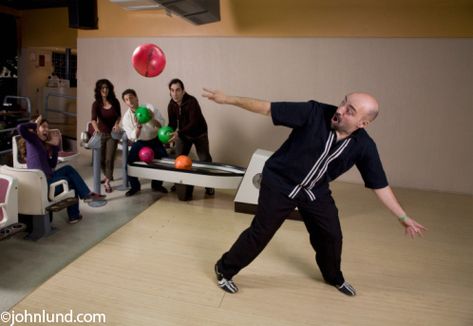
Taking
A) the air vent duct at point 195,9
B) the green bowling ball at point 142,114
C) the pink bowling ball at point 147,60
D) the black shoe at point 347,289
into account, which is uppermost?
the air vent duct at point 195,9

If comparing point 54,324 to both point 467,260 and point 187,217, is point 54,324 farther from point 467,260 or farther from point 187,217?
point 467,260

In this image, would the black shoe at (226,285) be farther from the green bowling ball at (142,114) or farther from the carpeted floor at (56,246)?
the green bowling ball at (142,114)

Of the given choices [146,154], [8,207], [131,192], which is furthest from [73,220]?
[146,154]

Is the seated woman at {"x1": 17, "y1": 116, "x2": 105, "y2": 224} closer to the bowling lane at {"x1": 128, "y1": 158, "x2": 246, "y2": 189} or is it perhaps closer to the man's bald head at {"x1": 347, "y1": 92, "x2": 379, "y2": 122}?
the bowling lane at {"x1": 128, "y1": 158, "x2": 246, "y2": 189}

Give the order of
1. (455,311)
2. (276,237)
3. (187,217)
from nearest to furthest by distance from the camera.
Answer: (455,311), (276,237), (187,217)

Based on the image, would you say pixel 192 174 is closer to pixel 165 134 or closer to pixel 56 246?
pixel 165 134

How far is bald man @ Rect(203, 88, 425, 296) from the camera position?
2.17 m

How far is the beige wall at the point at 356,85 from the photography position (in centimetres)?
511

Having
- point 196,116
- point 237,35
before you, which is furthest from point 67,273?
point 237,35

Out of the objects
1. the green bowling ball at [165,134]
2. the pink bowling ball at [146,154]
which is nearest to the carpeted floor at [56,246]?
the pink bowling ball at [146,154]

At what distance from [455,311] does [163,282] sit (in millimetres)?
1824

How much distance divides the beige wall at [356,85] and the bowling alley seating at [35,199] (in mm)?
3117

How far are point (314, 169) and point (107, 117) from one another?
306 centimetres

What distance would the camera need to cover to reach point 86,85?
6.44 m
